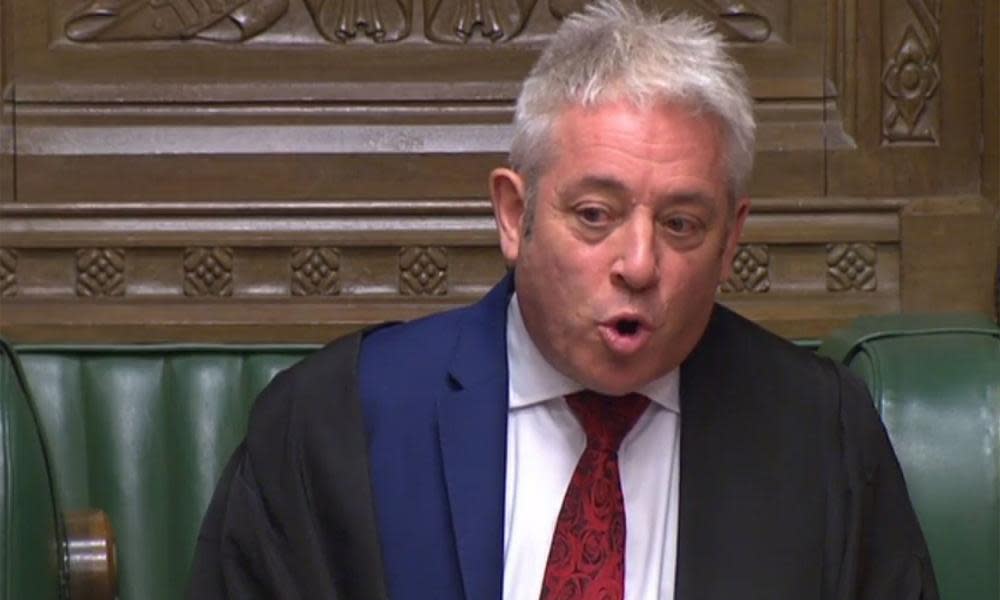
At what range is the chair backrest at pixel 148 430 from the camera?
2.78m

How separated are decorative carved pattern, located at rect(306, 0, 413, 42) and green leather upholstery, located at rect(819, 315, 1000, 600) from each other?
1010mm

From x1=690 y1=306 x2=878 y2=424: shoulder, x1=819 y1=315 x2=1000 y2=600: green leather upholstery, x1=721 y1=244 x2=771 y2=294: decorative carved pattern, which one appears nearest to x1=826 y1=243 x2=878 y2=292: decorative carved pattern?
x1=721 y1=244 x2=771 y2=294: decorative carved pattern

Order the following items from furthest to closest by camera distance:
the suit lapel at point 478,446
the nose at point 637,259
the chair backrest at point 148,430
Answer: the chair backrest at point 148,430
the suit lapel at point 478,446
the nose at point 637,259

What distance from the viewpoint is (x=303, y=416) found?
7.67ft

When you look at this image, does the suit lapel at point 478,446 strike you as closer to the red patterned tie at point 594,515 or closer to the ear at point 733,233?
the red patterned tie at point 594,515

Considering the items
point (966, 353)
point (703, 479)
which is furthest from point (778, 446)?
point (966, 353)

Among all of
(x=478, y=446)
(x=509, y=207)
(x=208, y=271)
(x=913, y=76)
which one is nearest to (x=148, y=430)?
(x=208, y=271)

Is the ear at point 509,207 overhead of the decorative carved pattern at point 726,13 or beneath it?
beneath

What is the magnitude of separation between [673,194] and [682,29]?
22 cm

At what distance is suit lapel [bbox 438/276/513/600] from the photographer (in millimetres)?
2252

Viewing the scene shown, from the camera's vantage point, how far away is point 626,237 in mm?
2164

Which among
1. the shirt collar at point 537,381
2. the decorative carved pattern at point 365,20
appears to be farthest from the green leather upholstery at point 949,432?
the decorative carved pattern at point 365,20

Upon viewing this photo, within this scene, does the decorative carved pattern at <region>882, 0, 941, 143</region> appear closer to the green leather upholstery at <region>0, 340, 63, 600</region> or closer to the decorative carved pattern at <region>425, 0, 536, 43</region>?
the decorative carved pattern at <region>425, 0, 536, 43</region>

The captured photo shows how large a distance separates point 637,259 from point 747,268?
1.07 metres
